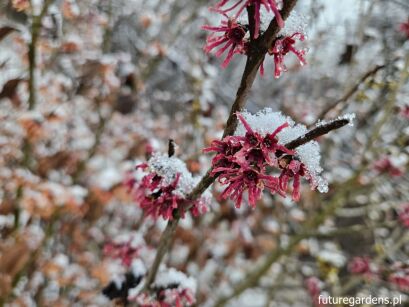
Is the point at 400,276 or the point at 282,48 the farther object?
the point at 400,276

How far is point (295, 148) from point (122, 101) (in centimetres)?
472

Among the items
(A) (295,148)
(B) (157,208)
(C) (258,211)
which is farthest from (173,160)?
(C) (258,211)

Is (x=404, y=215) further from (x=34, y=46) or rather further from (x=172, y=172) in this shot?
(x=34, y=46)

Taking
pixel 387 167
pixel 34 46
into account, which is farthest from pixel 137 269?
pixel 387 167

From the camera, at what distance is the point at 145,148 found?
7.77ft

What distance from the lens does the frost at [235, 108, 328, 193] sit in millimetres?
1093

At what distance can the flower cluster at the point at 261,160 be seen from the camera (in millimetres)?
1042

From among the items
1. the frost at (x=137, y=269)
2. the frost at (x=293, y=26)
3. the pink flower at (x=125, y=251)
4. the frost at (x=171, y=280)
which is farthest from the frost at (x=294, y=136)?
the pink flower at (x=125, y=251)

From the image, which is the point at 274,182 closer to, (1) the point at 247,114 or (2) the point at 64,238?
(1) the point at 247,114

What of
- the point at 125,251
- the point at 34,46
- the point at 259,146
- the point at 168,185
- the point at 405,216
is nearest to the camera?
the point at 259,146

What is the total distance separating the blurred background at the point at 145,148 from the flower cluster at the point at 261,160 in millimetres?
413

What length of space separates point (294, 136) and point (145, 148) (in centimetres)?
141

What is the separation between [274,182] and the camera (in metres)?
1.06

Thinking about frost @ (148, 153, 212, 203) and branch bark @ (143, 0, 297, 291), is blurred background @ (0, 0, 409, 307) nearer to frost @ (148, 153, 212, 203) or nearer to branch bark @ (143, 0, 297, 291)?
branch bark @ (143, 0, 297, 291)
